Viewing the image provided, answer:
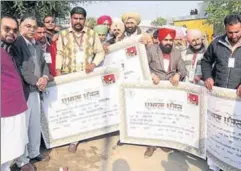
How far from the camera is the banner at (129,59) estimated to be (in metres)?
5.04

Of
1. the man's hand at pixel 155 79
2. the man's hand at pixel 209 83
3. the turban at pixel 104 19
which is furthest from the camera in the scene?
the turban at pixel 104 19

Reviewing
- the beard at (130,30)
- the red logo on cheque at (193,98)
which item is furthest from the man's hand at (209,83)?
the beard at (130,30)

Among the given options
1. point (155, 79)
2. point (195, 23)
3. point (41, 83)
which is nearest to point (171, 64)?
point (155, 79)

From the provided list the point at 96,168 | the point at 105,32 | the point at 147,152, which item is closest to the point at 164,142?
the point at 147,152

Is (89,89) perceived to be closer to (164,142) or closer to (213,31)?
(164,142)

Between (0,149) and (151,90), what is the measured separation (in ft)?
7.15

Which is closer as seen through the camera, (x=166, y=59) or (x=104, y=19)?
(x=166, y=59)

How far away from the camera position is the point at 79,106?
477 cm

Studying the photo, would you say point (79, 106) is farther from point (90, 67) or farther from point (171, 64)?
point (171, 64)

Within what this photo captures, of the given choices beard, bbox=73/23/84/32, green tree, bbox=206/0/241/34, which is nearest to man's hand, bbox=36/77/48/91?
beard, bbox=73/23/84/32

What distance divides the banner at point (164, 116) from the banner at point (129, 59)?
0.45m

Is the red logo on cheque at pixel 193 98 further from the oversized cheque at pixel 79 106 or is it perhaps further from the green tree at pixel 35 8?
the green tree at pixel 35 8

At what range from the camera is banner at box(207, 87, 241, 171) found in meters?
3.62

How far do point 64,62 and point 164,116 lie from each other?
1557mm
